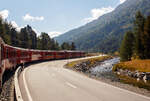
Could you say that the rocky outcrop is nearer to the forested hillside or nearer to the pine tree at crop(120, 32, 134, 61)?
the pine tree at crop(120, 32, 134, 61)

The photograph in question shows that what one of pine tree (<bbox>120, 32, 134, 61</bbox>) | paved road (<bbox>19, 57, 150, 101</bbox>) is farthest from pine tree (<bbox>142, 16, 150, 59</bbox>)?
paved road (<bbox>19, 57, 150, 101</bbox>)

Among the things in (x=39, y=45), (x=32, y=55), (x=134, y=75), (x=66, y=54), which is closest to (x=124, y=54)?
(x=66, y=54)

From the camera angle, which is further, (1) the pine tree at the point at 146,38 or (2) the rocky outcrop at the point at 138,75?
(1) the pine tree at the point at 146,38

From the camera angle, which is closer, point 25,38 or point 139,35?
point 139,35

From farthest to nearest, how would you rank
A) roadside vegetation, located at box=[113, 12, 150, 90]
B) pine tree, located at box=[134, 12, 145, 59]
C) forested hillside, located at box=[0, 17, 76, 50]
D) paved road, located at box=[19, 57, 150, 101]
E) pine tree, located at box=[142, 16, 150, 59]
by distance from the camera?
forested hillside, located at box=[0, 17, 76, 50]
pine tree, located at box=[134, 12, 145, 59]
pine tree, located at box=[142, 16, 150, 59]
roadside vegetation, located at box=[113, 12, 150, 90]
paved road, located at box=[19, 57, 150, 101]

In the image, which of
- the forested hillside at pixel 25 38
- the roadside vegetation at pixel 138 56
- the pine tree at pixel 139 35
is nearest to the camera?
the roadside vegetation at pixel 138 56

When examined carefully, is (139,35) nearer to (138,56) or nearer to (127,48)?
(138,56)

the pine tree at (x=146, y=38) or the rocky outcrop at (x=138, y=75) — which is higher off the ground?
the pine tree at (x=146, y=38)

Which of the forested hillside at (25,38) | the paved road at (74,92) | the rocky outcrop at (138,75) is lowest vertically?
the rocky outcrop at (138,75)

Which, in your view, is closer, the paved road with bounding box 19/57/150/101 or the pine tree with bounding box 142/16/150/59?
the paved road with bounding box 19/57/150/101

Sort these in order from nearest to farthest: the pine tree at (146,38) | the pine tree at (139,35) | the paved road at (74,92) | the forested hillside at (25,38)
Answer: the paved road at (74,92) → the pine tree at (146,38) → the pine tree at (139,35) → the forested hillside at (25,38)

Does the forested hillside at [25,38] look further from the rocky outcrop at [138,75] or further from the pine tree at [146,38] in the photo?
the pine tree at [146,38]

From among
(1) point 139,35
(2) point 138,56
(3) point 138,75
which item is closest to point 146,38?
(1) point 139,35

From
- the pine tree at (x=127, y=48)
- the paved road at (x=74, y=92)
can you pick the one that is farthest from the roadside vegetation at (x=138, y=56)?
the paved road at (x=74, y=92)
